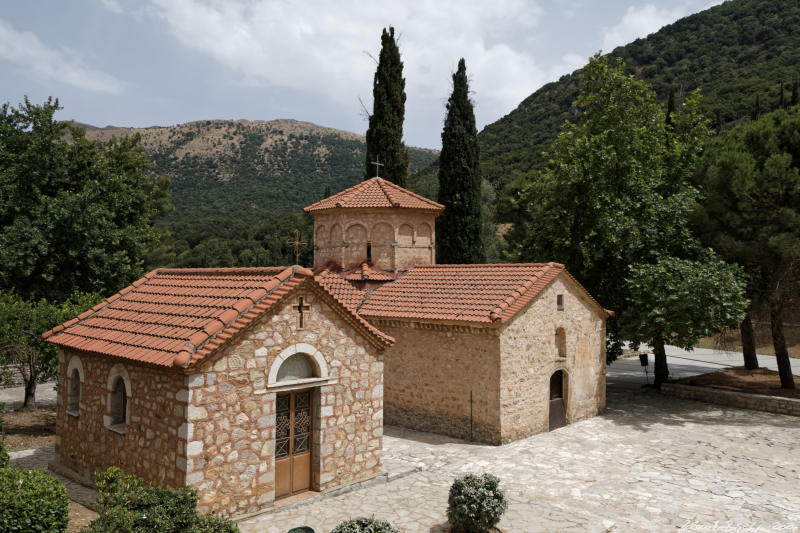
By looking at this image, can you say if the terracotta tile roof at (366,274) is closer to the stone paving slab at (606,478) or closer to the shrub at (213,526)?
the stone paving slab at (606,478)

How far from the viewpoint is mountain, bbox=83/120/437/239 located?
74.0 meters

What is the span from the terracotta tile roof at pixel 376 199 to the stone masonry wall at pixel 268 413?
860 centimetres

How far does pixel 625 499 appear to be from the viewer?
10.0 metres

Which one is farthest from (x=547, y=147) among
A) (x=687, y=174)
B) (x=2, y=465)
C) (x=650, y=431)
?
(x=2, y=465)

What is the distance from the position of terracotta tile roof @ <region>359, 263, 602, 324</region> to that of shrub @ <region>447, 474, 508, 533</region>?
5.40 metres

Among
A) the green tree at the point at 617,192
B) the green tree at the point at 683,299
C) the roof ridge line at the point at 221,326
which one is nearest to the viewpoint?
the roof ridge line at the point at 221,326

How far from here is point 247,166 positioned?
92438 mm

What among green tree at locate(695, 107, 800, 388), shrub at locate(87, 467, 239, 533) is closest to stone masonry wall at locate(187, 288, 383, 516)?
shrub at locate(87, 467, 239, 533)

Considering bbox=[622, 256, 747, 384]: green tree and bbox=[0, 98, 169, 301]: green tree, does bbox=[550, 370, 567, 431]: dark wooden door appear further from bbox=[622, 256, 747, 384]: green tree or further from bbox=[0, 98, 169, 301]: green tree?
bbox=[0, 98, 169, 301]: green tree

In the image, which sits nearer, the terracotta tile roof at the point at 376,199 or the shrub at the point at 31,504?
the shrub at the point at 31,504

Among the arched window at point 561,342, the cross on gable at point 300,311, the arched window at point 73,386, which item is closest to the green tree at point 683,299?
the arched window at point 561,342

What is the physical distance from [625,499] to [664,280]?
8979 millimetres

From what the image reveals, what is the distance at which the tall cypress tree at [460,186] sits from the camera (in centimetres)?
2617

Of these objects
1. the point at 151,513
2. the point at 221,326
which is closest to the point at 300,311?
the point at 221,326
